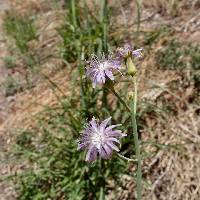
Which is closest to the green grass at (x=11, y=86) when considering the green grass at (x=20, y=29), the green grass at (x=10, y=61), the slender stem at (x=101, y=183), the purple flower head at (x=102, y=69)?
the green grass at (x=10, y=61)

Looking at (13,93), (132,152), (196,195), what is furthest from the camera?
(13,93)

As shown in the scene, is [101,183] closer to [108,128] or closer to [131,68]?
[108,128]

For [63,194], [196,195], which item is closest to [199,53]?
[196,195]

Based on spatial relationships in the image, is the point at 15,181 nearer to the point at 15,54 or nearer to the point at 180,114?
the point at 180,114

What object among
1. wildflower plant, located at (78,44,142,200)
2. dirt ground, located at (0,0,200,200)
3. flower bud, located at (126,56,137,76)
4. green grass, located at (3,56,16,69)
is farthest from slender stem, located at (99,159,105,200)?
green grass, located at (3,56,16,69)

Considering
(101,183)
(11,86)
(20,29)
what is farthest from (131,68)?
(20,29)

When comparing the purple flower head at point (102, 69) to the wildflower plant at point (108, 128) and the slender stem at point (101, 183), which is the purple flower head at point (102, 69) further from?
the slender stem at point (101, 183)
